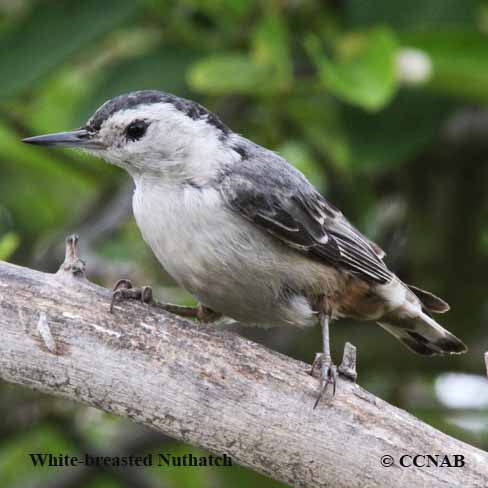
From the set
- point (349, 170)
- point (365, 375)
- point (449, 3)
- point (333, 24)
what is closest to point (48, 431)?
point (365, 375)

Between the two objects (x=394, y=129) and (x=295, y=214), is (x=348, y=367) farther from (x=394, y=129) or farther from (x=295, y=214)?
(x=394, y=129)

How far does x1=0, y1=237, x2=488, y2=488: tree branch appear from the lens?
9.96 ft

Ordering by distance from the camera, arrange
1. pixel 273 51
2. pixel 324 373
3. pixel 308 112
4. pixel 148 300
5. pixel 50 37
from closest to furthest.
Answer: pixel 324 373 → pixel 148 300 → pixel 273 51 → pixel 50 37 → pixel 308 112

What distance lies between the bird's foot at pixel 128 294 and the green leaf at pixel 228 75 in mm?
797

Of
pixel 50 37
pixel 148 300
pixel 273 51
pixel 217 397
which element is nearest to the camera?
pixel 217 397

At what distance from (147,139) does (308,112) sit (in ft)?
2.65

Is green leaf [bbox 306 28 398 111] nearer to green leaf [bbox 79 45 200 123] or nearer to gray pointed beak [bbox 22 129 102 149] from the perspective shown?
A: green leaf [bbox 79 45 200 123]

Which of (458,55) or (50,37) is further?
(50,37)

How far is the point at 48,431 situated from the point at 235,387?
2.01 metres

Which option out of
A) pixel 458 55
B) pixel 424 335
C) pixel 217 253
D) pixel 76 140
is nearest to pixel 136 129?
pixel 76 140

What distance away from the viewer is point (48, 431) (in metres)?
4.87

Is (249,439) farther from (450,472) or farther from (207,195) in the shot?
(207,195)

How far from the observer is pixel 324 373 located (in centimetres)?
327

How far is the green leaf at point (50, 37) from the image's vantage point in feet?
13.3
